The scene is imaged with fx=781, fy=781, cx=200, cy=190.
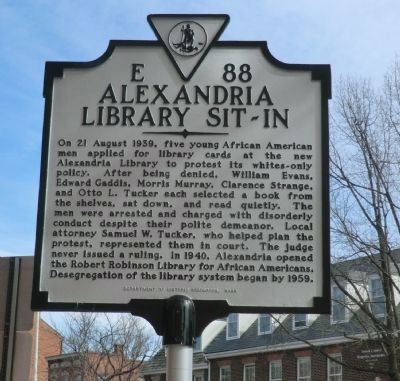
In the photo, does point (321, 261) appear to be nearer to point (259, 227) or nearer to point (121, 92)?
point (259, 227)

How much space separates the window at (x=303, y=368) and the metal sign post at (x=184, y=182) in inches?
1165

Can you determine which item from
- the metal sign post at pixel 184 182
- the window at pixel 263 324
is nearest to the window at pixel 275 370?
the window at pixel 263 324

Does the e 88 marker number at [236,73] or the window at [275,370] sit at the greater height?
the e 88 marker number at [236,73]

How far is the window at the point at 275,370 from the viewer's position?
36.0m

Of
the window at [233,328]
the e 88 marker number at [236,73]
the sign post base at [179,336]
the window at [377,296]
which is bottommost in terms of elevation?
the sign post base at [179,336]

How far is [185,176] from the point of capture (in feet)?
19.4

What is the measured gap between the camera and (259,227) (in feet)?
19.0

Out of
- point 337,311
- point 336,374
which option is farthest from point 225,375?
point 337,311

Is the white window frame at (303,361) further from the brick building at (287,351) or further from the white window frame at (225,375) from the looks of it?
the white window frame at (225,375)

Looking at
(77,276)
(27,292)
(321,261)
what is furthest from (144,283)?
(27,292)

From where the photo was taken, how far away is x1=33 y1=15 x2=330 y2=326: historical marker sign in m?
5.74

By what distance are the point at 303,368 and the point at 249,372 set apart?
13.2ft

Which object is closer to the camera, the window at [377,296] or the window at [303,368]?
the window at [377,296]

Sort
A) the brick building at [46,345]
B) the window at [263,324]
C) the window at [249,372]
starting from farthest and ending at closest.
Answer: the brick building at [46,345] < the window at [249,372] < the window at [263,324]
